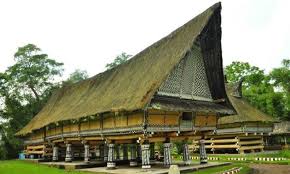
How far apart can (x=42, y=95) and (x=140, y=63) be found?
2448 cm

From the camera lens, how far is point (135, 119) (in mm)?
17047

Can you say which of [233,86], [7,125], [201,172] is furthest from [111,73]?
[7,125]

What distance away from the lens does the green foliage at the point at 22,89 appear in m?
38.7

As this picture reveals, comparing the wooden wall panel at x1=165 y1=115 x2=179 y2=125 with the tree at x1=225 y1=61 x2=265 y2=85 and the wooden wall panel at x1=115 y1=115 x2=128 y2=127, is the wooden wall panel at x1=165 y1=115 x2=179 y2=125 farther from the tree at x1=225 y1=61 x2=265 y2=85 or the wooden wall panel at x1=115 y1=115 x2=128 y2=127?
the tree at x1=225 y1=61 x2=265 y2=85

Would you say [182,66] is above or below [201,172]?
above

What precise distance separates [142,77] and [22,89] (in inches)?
1036

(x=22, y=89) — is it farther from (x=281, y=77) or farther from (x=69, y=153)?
(x=281, y=77)

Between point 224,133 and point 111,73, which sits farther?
point 224,133

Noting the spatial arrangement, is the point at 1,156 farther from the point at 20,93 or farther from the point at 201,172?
the point at 201,172

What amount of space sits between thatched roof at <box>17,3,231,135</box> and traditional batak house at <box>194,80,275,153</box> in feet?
32.1

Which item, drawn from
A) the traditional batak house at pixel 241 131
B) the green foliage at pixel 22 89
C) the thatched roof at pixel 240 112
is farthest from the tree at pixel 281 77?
the green foliage at pixel 22 89

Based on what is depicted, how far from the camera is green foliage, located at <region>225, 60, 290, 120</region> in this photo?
4391 cm

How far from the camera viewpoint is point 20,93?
40656 mm

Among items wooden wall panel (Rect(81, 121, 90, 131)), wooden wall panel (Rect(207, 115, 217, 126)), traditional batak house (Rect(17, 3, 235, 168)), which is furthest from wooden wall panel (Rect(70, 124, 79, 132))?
wooden wall panel (Rect(207, 115, 217, 126))
